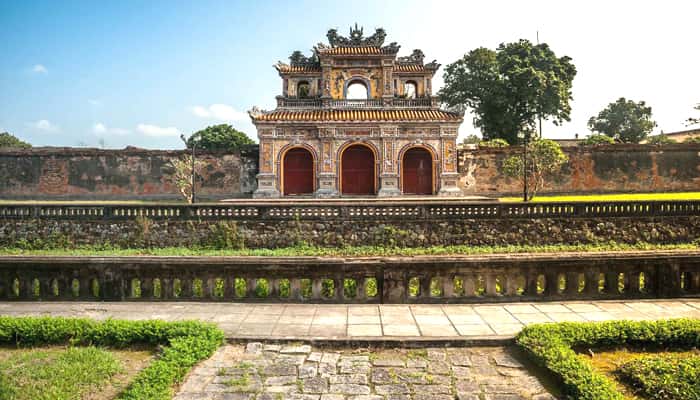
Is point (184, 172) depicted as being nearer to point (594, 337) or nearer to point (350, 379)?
point (350, 379)

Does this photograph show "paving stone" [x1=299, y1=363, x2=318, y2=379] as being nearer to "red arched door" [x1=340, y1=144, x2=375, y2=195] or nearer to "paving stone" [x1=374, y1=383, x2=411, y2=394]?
"paving stone" [x1=374, y1=383, x2=411, y2=394]

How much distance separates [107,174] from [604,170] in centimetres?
2971

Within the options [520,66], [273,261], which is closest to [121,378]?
[273,261]

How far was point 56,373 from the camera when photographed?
11.2ft

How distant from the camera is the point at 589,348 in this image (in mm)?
3934

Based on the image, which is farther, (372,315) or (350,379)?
(372,315)

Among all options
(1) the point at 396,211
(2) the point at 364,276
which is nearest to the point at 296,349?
(2) the point at 364,276

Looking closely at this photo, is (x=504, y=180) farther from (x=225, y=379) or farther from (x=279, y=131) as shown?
(x=225, y=379)

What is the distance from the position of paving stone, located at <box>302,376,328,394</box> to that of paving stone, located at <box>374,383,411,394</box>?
0.40 meters

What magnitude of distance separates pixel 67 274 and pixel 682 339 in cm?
693

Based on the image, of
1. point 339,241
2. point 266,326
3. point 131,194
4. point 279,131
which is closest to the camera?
point 266,326

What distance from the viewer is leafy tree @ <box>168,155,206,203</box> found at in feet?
77.7

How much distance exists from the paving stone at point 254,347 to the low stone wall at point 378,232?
765cm

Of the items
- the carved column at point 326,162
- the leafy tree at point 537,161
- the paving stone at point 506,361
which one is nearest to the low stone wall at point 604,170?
the leafy tree at point 537,161
